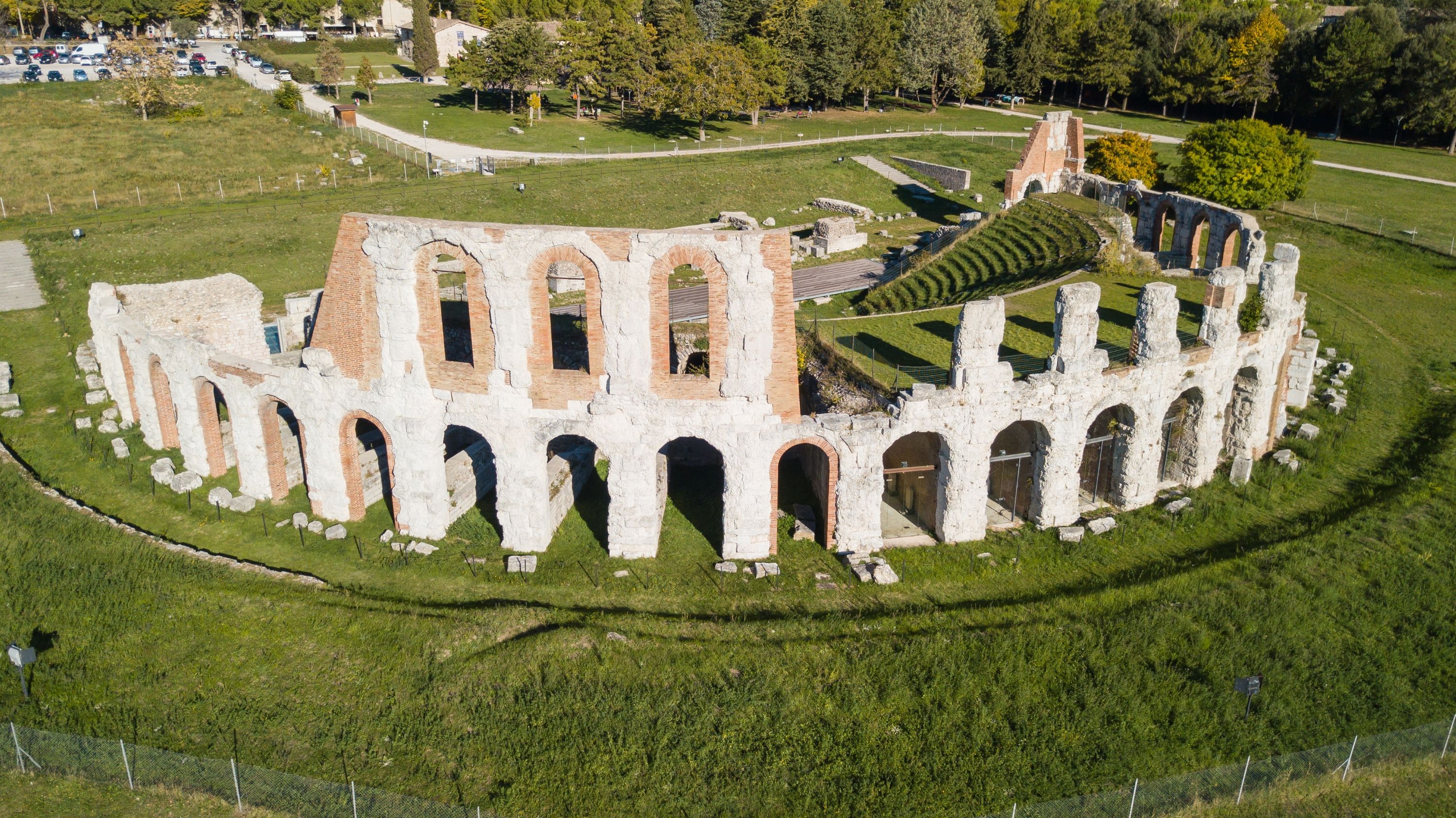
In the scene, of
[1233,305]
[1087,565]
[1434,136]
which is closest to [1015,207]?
[1233,305]

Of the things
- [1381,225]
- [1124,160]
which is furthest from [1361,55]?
[1124,160]

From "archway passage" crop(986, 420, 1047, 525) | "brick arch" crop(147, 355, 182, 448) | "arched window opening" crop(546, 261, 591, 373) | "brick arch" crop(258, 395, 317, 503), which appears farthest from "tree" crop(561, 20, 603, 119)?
"archway passage" crop(986, 420, 1047, 525)

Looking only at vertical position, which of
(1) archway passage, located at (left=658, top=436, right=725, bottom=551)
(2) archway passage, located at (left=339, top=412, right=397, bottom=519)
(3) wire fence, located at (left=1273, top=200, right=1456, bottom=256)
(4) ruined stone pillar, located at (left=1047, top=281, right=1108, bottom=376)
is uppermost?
(4) ruined stone pillar, located at (left=1047, top=281, right=1108, bottom=376)

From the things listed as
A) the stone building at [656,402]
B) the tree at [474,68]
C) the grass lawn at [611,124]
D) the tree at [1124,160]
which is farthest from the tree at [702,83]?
the stone building at [656,402]

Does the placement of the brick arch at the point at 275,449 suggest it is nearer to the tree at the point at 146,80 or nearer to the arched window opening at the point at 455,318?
the arched window opening at the point at 455,318

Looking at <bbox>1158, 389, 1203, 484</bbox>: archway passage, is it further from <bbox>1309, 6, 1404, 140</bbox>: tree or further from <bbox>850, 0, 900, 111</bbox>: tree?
<bbox>850, 0, 900, 111</bbox>: tree

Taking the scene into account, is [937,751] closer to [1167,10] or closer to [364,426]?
[364,426]
